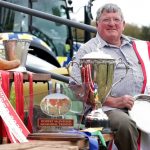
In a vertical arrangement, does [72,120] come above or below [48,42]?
below

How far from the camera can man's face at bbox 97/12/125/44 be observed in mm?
3947

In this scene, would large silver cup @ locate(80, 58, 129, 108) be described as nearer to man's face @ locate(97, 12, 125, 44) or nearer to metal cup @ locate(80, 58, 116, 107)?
metal cup @ locate(80, 58, 116, 107)

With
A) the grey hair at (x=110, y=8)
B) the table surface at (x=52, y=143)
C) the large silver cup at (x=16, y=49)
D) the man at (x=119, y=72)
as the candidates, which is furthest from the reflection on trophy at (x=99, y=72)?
the table surface at (x=52, y=143)

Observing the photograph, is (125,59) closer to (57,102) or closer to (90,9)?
(57,102)

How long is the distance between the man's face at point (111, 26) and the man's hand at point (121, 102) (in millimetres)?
463

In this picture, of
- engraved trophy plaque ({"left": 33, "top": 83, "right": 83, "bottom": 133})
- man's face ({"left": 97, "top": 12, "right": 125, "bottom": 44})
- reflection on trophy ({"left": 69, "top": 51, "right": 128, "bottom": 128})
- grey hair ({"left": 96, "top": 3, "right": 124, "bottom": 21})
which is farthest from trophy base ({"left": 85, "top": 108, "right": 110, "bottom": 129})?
grey hair ({"left": 96, "top": 3, "right": 124, "bottom": 21})

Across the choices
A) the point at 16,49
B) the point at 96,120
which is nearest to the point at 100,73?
the point at 96,120

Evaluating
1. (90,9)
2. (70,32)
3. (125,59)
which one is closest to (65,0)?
(70,32)

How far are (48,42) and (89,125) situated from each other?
797 centimetres

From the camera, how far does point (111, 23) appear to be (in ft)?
12.9

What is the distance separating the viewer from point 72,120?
3121 millimetres

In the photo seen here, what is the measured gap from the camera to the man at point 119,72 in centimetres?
352

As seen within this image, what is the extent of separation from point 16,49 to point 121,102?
74 centimetres

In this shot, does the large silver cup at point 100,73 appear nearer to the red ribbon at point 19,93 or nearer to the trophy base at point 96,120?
the trophy base at point 96,120
